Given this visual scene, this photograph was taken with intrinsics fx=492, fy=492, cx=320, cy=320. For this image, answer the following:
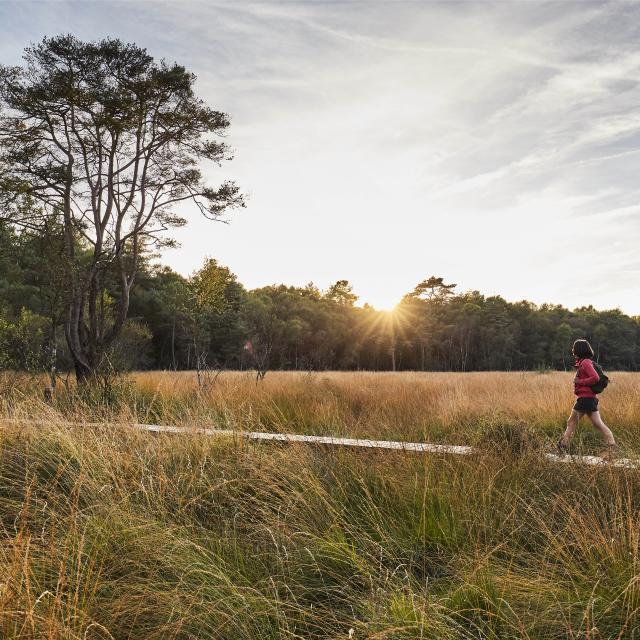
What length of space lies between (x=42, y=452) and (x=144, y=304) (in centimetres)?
4602

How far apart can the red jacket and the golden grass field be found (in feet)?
4.73

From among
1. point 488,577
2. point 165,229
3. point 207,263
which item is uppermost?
point 165,229

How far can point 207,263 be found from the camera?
1356 cm

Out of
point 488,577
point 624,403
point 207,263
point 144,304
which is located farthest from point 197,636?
point 144,304

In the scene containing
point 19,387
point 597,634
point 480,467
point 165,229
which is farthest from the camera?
point 165,229

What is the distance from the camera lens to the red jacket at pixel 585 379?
656 cm

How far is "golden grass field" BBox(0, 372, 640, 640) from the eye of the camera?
2.35m

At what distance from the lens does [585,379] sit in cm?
661

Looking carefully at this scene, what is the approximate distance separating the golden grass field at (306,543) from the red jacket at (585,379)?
144 cm

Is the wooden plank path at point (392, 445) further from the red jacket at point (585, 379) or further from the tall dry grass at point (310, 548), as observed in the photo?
the red jacket at point (585, 379)

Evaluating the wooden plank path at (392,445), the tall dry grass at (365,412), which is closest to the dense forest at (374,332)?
the tall dry grass at (365,412)

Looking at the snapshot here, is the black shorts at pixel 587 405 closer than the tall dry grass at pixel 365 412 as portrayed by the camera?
No

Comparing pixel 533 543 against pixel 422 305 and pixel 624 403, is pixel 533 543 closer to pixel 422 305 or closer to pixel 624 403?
pixel 624 403

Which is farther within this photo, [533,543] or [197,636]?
[533,543]
